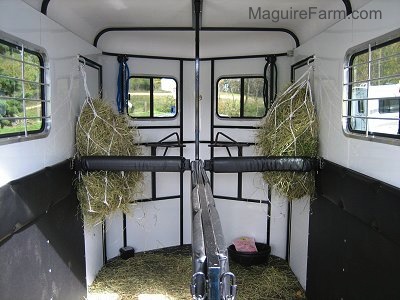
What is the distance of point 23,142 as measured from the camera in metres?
2.03

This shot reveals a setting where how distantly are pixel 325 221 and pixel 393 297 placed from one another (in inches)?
38.1

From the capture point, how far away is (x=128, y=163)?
272 cm

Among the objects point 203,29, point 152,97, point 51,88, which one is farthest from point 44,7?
point 152,97

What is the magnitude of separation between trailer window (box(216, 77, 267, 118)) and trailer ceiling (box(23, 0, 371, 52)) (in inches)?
26.8

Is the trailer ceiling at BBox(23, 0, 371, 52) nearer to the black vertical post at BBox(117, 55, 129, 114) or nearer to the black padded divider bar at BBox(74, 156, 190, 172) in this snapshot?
the black vertical post at BBox(117, 55, 129, 114)

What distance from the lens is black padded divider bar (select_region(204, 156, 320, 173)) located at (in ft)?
8.81

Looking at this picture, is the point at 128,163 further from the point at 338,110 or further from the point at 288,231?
the point at 288,231

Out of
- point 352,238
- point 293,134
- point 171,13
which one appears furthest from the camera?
point 171,13

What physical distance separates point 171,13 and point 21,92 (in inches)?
61.3

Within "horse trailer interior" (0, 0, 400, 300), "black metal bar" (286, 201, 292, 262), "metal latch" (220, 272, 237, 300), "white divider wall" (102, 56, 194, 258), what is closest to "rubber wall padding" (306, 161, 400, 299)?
"horse trailer interior" (0, 0, 400, 300)

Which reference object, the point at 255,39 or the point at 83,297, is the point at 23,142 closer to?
the point at 83,297

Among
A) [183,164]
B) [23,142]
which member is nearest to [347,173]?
[183,164]

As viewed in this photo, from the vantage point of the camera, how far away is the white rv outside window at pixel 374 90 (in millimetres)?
1812

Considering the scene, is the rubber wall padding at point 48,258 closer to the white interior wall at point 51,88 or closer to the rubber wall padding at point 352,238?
the white interior wall at point 51,88
